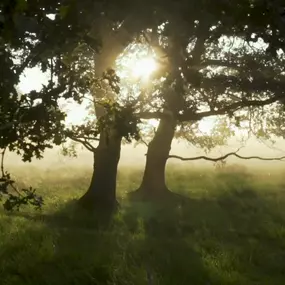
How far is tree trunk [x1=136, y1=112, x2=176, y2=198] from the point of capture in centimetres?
2127

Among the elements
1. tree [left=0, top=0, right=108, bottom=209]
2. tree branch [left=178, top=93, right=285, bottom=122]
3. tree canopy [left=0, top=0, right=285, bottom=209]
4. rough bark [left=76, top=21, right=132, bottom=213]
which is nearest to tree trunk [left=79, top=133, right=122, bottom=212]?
rough bark [left=76, top=21, right=132, bottom=213]

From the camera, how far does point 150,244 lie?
10.9 m

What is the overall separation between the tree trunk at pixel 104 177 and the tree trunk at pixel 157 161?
115 inches

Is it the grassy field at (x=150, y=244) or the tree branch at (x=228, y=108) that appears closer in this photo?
the grassy field at (x=150, y=244)

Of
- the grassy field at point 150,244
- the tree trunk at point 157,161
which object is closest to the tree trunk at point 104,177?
the grassy field at point 150,244

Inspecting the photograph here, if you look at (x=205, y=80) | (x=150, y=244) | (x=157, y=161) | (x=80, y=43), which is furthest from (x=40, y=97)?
(x=157, y=161)

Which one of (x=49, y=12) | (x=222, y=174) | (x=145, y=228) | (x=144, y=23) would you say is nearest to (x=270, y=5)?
(x=49, y=12)

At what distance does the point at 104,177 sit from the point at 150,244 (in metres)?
7.80

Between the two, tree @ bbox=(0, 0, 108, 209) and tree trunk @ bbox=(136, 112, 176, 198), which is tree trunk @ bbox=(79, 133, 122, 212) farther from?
tree @ bbox=(0, 0, 108, 209)

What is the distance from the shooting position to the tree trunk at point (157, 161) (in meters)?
21.3

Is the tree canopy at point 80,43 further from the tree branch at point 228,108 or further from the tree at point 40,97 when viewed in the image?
the tree branch at point 228,108

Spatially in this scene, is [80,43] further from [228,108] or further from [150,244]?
[228,108]

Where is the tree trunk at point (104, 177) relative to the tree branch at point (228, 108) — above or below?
below

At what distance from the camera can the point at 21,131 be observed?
6.40m
